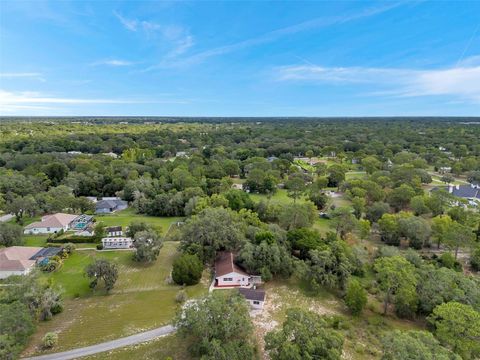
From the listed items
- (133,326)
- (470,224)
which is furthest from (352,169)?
(133,326)

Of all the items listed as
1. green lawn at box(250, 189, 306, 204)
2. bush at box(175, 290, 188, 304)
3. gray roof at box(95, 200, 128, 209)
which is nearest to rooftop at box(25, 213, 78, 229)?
gray roof at box(95, 200, 128, 209)

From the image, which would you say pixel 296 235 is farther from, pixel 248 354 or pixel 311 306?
Answer: pixel 248 354

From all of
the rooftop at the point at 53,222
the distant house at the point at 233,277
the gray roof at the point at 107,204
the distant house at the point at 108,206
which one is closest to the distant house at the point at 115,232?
the rooftop at the point at 53,222

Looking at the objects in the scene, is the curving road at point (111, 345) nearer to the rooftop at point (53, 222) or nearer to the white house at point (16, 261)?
the white house at point (16, 261)

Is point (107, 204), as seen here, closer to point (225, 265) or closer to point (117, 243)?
point (117, 243)

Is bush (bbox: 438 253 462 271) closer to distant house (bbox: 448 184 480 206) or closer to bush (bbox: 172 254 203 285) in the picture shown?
bush (bbox: 172 254 203 285)

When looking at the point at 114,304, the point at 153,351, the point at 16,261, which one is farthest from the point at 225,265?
the point at 16,261
